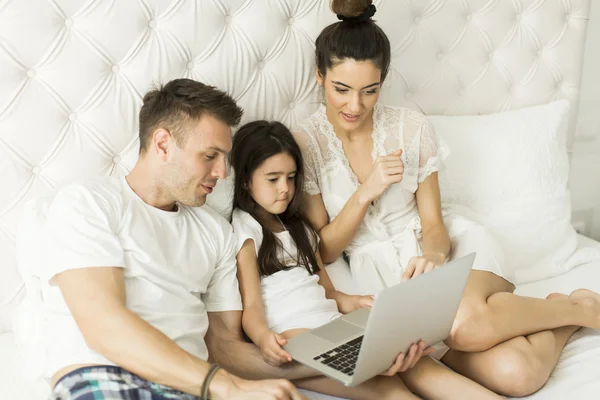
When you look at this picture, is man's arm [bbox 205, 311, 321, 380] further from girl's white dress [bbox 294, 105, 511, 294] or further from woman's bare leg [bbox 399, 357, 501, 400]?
girl's white dress [bbox 294, 105, 511, 294]

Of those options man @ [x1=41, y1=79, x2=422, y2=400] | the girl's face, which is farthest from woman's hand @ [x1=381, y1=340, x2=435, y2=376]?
the girl's face

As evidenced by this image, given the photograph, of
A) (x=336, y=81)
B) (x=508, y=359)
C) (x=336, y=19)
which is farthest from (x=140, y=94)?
(x=508, y=359)

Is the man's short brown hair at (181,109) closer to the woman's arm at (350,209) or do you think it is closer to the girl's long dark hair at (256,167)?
the girl's long dark hair at (256,167)

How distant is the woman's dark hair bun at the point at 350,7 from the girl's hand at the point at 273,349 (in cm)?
86

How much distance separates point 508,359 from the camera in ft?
4.94

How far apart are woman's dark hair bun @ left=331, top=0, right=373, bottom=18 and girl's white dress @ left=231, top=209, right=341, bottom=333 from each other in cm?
59

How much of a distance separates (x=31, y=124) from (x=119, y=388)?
686mm

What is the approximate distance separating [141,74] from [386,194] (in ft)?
2.39

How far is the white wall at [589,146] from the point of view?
2.45 m

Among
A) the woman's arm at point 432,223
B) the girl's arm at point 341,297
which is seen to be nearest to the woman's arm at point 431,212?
the woman's arm at point 432,223

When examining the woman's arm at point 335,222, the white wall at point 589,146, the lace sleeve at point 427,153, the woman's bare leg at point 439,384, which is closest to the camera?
the woman's bare leg at point 439,384

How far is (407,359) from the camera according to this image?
54.7 inches

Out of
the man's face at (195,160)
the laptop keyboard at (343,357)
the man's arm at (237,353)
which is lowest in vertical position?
the man's arm at (237,353)

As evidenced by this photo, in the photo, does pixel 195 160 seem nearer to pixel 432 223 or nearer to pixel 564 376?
pixel 432 223
